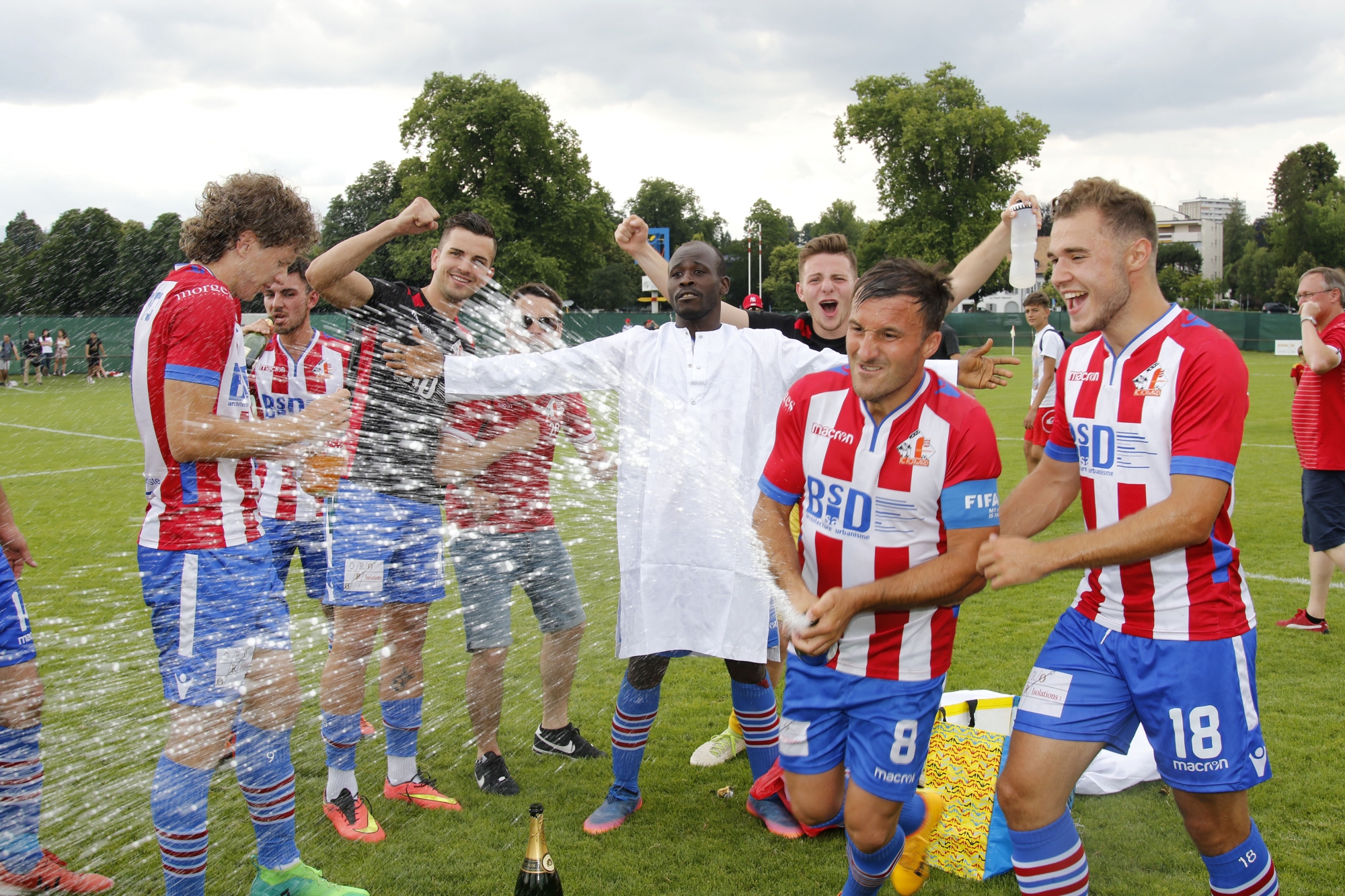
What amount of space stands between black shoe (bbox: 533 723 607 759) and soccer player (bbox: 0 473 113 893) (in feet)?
6.31

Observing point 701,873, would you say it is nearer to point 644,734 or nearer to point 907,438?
point 644,734

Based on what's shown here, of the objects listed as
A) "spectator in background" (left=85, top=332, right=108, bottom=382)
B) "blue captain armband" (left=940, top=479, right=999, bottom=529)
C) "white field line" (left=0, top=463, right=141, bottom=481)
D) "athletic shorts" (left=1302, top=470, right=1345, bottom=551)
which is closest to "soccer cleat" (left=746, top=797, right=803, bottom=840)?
"blue captain armband" (left=940, top=479, right=999, bottom=529)

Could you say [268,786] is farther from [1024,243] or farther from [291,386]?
[1024,243]

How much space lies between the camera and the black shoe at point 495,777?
407 cm

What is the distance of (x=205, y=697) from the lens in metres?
2.73

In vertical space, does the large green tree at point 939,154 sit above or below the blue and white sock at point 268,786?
above

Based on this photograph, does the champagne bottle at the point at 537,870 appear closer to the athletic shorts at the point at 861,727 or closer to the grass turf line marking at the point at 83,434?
the athletic shorts at the point at 861,727

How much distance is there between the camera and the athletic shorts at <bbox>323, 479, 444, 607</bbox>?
147 inches

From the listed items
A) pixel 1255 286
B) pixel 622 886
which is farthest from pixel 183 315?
pixel 1255 286

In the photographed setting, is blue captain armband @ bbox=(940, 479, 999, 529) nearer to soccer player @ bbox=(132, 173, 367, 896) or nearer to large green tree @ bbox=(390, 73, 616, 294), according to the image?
soccer player @ bbox=(132, 173, 367, 896)

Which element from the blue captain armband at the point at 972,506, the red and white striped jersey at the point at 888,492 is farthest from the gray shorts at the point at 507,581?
the blue captain armband at the point at 972,506

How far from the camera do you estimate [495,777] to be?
4.11 m

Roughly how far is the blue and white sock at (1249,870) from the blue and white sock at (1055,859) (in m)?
0.41

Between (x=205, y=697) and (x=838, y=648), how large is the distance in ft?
6.78
